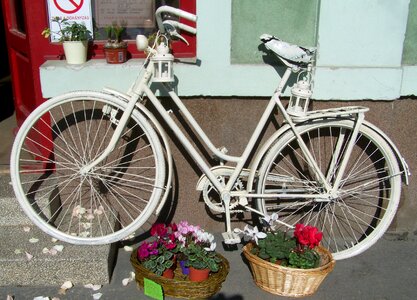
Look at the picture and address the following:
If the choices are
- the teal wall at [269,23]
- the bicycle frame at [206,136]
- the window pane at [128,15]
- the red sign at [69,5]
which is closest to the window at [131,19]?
the window pane at [128,15]

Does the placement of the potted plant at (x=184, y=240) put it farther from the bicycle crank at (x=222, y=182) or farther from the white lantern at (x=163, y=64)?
the white lantern at (x=163, y=64)

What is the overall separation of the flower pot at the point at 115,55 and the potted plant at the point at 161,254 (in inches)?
51.1

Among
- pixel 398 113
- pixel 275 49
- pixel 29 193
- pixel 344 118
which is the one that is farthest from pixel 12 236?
pixel 398 113

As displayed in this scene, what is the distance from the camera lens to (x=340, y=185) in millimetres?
3902

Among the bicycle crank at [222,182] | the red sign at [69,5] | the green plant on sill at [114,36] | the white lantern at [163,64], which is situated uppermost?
the red sign at [69,5]

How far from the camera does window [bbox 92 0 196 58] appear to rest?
3.80m

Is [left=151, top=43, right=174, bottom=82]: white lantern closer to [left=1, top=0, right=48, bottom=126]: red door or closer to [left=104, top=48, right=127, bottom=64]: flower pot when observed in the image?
[left=104, top=48, right=127, bottom=64]: flower pot

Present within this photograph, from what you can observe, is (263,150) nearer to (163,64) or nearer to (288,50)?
(288,50)

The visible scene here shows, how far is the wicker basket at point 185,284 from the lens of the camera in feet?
10.5

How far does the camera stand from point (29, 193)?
3.72 meters

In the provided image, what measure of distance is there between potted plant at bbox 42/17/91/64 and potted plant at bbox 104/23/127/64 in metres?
0.17

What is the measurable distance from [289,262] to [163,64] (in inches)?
63.5

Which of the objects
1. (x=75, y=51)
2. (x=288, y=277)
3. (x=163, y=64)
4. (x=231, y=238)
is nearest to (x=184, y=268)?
(x=231, y=238)

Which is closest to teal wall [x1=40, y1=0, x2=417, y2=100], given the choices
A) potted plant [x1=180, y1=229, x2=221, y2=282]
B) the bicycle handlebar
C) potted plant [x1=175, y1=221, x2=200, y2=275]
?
the bicycle handlebar
